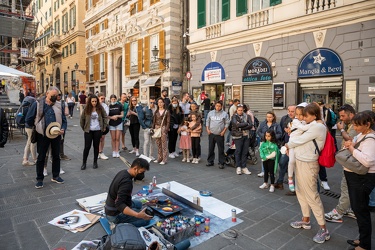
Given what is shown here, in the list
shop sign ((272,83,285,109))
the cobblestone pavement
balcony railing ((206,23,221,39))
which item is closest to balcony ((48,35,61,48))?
balcony railing ((206,23,221,39))

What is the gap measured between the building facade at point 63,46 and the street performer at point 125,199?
2977cm

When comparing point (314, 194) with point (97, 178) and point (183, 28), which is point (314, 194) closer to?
point (97, 178)

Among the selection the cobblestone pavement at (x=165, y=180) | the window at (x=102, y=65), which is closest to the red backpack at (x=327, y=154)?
the cobblestone pavement at (x=165, y=180)

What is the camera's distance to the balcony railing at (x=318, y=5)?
11275 millimetres

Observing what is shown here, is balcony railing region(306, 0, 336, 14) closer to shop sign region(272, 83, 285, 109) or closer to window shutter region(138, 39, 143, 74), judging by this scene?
shop sign region(272, 83, 285, 109)

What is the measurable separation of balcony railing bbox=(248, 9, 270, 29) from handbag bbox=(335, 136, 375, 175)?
11875 mm

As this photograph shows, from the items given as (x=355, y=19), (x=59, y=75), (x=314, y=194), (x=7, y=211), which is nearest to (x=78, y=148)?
(x=7, y=211)

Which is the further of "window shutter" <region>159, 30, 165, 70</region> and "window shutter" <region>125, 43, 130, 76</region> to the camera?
"window shutter" <region>125, 43, 130, 76</region>

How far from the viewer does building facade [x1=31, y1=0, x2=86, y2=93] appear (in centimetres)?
3391

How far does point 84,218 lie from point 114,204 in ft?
2.64

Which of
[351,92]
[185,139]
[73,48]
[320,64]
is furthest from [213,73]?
[73,48]

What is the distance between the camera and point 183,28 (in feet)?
67.3

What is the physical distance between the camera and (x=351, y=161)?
10.1ft

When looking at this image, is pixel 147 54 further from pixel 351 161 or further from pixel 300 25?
pixel 351 161
